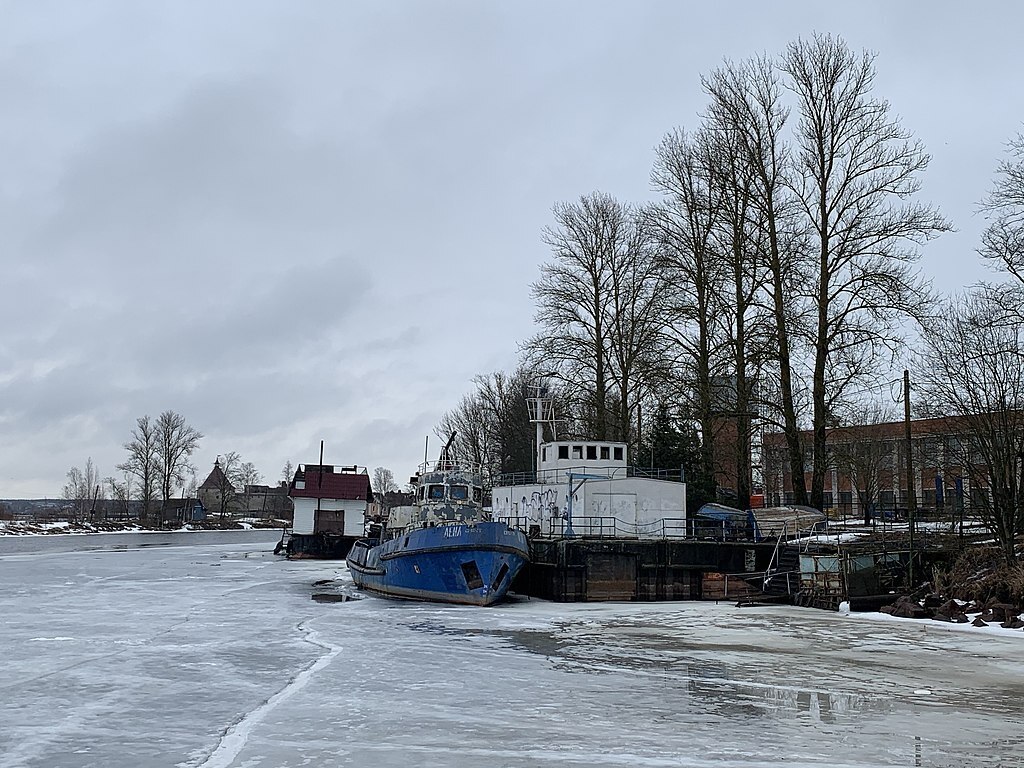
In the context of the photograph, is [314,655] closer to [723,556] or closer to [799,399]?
[723,556]

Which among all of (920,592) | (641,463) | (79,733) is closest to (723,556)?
(920,592)

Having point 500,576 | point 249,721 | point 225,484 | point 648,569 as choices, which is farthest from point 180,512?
point 249,721

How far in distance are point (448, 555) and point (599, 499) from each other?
6.48 metres

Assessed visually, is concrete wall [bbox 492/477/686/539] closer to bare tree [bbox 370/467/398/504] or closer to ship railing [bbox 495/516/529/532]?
ship railing [bbox 495/516/529/532]

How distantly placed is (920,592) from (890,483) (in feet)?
116

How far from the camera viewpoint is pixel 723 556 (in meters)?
31.0

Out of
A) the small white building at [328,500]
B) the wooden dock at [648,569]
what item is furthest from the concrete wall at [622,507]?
the small white building at [328,500]

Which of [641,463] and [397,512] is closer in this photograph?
[397,512]

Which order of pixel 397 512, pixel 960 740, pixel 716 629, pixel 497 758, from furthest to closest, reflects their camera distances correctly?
pixel 397 512
pixel 716 629
pixel 960 740
pixel 497 758

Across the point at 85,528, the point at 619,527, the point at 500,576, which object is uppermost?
the point at 619,527

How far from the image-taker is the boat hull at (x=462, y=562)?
94.4ft

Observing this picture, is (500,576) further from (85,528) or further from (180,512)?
(180,512)

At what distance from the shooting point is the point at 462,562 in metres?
29.0

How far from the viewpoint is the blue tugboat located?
28.9 m
